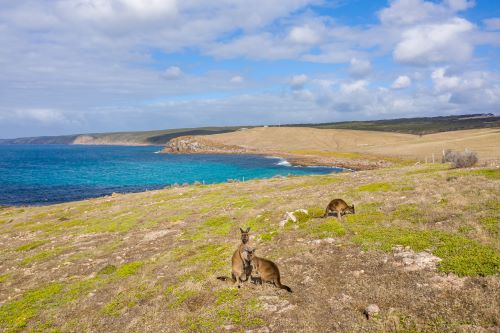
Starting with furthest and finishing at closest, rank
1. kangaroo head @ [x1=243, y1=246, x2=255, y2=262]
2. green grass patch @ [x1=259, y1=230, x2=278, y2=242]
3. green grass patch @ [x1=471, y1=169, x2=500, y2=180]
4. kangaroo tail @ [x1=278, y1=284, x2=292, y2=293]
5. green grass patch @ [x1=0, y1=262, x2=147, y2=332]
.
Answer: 1. green grass patch @ [x1=471, y1=169, x2=500, y2=180]
2. green grass patch @ [x1=259, y1=230, x2=278, y2=242]
3. green grass patch @ [x1=0, y1=262, x2=147, y2=332]
4. kangaroo head @ [x1=243, y1=246, x2=255, y2=262]
5. kangaroo tail @ [x1=278, y1=284, x2=292, y2=293]

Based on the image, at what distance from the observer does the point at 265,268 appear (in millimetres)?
12211

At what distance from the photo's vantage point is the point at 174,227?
24.7 meters

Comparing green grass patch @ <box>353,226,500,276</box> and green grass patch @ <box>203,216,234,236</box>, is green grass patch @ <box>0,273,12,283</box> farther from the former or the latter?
green grass patch @ <box>353,226,500,276</box>

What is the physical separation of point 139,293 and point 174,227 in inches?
422

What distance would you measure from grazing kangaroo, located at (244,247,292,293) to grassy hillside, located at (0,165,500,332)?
41 centimetres

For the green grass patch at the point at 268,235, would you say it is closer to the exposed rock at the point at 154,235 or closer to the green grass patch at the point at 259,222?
the green grass patch at the point at 259,222

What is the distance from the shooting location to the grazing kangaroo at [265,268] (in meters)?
12.0

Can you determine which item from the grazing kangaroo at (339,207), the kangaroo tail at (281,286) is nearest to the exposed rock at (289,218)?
the grazing kangaroo at (339,207)

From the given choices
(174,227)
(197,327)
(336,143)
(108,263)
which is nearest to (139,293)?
(197,327)

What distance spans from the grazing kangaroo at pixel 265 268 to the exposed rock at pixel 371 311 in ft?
9.30

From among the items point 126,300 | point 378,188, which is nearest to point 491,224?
point 378,188

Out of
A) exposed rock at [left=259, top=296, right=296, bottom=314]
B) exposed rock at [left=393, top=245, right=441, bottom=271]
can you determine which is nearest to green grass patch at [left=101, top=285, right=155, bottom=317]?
exposed rock at [left=259, top=296, right=296, bottom=314]

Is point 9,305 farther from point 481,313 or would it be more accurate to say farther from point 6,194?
point 6,194

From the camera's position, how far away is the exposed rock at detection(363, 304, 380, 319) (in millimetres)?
9906
